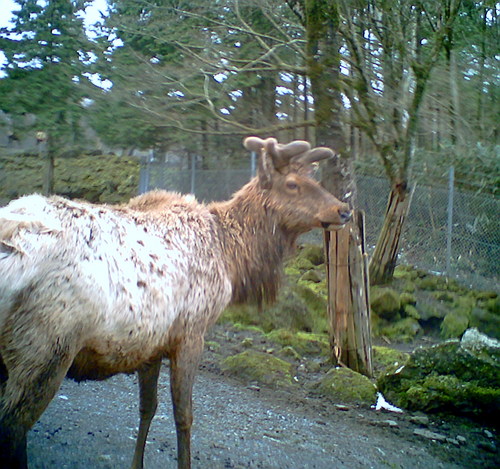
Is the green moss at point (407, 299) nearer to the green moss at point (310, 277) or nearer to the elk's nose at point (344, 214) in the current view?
the green moss at point (310, 277)

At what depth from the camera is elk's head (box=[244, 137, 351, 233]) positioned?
5.30 metres

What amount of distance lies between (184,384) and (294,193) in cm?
187

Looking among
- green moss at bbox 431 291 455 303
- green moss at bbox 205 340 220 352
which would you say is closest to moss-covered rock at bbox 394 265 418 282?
green moss at bbox 431 291 455 303

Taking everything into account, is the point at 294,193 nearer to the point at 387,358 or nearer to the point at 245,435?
the point at 245,435

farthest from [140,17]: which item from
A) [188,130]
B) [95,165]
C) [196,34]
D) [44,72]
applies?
[95,165]

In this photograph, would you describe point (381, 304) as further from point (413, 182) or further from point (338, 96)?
point (338, 96)

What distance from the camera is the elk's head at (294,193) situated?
5.30 metres

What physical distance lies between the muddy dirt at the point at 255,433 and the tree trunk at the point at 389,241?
504 centimetres

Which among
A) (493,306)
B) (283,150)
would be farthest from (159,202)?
(493,306)

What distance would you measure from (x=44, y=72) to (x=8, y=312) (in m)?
8.88

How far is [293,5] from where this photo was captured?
339 inches

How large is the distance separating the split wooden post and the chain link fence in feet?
16.2

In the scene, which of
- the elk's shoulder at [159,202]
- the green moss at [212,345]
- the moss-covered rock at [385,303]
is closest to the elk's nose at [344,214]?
the elk's shoulder at [159,202]

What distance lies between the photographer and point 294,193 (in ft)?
17.7
